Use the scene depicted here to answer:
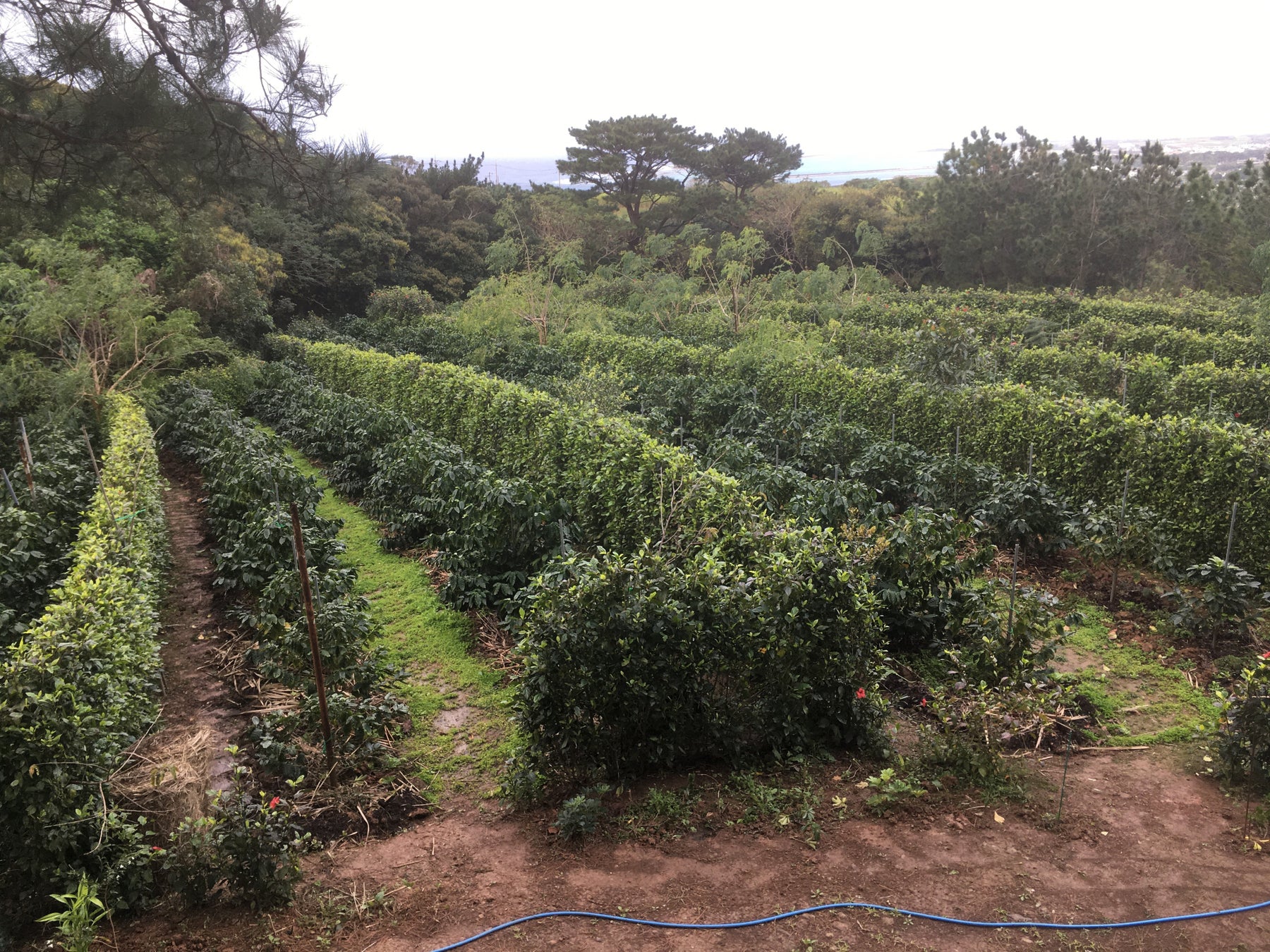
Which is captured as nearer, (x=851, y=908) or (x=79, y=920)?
(x=79, y=920)

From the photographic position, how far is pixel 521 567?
26.9 ft

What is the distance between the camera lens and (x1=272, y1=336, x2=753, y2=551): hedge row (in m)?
6.99

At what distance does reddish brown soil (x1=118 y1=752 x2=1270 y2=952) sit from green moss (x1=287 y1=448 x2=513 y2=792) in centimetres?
92

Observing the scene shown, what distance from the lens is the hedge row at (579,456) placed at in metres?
6.99

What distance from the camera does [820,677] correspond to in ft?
16.9

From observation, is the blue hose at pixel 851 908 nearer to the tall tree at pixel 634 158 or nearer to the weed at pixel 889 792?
the weed at pixel 889 792

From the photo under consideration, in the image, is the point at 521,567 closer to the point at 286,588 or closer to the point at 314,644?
the point at 286,588

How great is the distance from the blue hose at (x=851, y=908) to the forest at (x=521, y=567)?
1.01ft

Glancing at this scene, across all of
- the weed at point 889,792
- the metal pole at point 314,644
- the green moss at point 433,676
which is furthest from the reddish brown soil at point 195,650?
the weed at point 889,792

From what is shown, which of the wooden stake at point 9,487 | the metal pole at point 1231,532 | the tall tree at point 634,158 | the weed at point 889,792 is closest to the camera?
the weed at point 889,792

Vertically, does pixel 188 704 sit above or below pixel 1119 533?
below

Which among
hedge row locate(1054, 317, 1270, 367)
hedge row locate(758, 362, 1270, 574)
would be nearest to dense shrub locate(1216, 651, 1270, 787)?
hedge row locate(758, 362, 1270, 574)

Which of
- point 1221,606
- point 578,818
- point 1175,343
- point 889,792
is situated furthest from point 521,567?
point 1175,343

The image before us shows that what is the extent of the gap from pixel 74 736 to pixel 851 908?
→ 4.06 m
